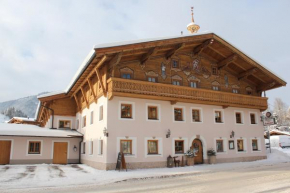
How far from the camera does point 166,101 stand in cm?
1911

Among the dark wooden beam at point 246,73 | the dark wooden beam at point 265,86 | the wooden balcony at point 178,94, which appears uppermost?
the dark wooden beam at point 246,73

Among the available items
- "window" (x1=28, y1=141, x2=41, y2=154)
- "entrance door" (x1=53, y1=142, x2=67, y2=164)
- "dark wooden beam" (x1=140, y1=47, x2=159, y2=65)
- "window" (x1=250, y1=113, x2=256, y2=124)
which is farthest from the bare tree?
"window" (x1=28, y1=141, x2=41, y2=154)

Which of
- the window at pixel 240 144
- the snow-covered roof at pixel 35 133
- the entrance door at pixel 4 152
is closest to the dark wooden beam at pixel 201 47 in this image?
the window at pixel 240 144

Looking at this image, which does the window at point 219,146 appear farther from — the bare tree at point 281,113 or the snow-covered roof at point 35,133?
the bare tree at point 281,113

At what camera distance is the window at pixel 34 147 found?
22.7m

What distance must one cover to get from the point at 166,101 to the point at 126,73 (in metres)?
3.71

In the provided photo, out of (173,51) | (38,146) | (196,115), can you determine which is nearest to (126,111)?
(173,51)

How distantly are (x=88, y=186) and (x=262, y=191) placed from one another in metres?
6.85

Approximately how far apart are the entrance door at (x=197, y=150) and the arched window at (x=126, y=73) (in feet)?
23.7

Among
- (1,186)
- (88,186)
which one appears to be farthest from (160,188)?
(1,186)

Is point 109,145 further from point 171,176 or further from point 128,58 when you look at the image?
point 128,58

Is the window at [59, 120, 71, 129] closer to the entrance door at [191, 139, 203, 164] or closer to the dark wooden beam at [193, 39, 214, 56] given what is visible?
the entrance door at [191, 139, 203, 164]

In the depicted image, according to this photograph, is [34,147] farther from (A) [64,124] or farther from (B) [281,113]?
(B) [281,113]

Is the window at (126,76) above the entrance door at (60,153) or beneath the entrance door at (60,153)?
above
